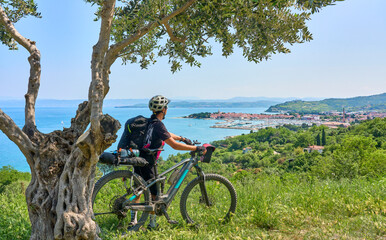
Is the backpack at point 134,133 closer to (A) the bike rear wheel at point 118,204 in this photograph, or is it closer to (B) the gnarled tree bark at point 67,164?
(A) the bike rear wheel at point 118,204

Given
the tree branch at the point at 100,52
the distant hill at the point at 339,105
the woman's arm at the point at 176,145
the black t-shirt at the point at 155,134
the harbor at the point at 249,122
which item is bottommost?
the harbor at the point at 249,122

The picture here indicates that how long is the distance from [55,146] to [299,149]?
236 feet

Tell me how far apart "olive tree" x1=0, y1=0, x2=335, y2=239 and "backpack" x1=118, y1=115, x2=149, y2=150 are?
0.49 m

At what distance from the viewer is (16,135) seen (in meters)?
3.19

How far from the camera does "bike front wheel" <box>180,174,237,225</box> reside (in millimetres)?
4156

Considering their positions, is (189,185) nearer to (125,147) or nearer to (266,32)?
(125,147)

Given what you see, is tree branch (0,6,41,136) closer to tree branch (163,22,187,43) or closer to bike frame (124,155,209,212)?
bike frame (124,155,209,212)

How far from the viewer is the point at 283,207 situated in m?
4.35

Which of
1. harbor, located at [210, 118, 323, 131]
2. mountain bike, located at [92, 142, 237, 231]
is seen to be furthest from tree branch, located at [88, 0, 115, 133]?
harbor, located at [210, 118, 323, 131]

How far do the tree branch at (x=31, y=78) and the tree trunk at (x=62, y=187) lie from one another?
0.63 feet

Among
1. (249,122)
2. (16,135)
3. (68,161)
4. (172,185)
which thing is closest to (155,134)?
(172,185)

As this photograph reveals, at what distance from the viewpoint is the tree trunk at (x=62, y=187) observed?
2971 mm

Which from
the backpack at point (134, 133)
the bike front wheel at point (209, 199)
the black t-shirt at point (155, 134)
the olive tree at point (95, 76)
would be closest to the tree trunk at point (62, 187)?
the olive tree at point (95, 76)

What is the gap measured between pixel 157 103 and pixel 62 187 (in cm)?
153
